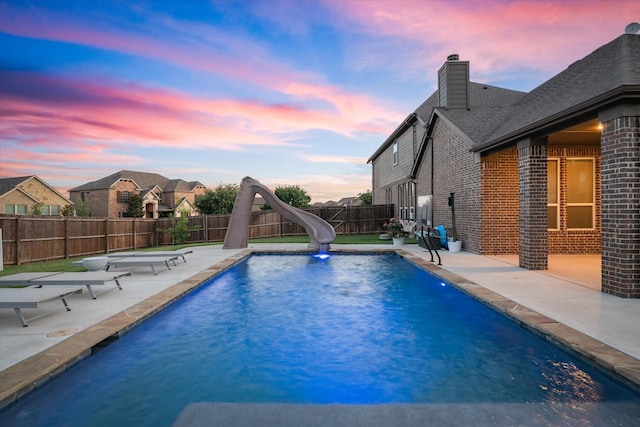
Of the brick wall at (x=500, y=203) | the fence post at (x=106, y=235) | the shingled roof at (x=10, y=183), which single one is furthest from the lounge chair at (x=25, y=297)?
the shingled roof at (x=10, y=183)

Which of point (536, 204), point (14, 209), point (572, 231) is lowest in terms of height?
point (572, 231)

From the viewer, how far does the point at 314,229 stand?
15.4m

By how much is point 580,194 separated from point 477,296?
305 inches

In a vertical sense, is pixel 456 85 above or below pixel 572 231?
above

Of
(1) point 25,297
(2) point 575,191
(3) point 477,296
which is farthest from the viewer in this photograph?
(2) point 575,191

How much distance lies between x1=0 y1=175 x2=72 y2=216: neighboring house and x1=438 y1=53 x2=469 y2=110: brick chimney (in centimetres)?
3736

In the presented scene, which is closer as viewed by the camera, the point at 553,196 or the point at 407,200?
the point at 553,196

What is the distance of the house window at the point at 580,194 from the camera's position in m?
11.6

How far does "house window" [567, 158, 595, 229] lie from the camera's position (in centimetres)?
1162

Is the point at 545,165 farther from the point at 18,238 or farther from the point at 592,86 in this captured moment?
the point at 18,238

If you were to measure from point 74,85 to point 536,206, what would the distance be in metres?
17.2

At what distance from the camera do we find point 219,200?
4553 cm

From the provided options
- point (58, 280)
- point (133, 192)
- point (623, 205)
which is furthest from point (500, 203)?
point (133, 192)

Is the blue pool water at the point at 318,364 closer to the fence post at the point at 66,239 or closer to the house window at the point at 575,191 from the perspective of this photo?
the house window at the point at 575,191
